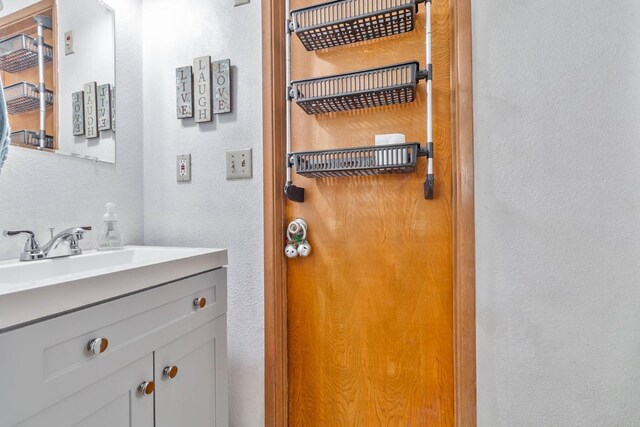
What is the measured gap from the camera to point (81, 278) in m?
0.72

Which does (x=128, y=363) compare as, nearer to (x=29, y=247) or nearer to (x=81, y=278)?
(x=81, y=278)

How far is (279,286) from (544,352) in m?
0.91

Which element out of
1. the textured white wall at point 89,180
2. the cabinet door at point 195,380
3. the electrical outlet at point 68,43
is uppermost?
the electrical outlet at point 68,43

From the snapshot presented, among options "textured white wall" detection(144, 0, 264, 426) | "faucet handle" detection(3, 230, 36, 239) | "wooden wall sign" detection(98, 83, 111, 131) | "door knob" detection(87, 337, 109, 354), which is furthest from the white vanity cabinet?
"wooden wall sign" detection(98, 83, 111, 131)

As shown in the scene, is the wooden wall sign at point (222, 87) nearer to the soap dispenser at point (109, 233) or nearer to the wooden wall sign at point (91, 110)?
the wooden wall sign at point (91, 110)

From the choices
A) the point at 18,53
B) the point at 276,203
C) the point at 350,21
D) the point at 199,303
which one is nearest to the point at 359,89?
the point at 350,21

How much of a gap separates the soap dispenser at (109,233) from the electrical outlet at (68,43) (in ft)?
1.92

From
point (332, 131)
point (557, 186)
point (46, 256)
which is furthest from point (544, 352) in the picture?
point (46, 256)

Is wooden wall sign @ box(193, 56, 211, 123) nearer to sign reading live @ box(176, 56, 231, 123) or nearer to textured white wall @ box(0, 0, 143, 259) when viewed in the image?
sign reading live @ box(176, 56, 231, 123)

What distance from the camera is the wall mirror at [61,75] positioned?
1.08 m

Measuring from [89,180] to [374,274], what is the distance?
1.17 m

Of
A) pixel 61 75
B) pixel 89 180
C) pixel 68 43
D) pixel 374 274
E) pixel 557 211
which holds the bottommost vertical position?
pixel 374 274

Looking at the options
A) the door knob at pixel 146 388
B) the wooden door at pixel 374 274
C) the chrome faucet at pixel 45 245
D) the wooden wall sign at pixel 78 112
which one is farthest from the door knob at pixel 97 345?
the wooden wall sign at pixel 78 112

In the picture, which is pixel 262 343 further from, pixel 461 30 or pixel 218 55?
pixel 461 30
